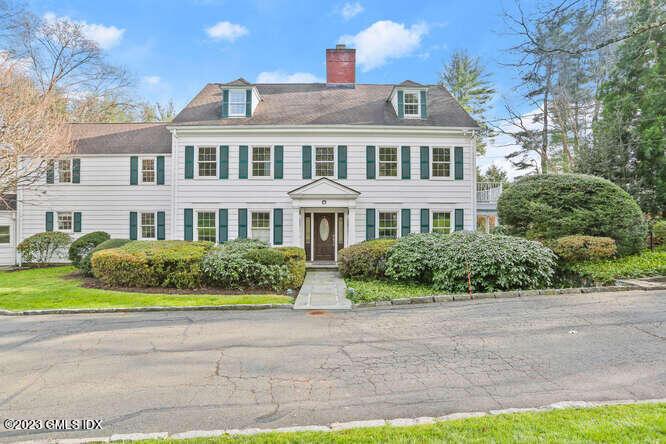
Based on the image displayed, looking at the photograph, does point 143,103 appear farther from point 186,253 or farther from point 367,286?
point 367,286

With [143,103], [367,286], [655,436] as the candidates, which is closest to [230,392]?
[655,436]

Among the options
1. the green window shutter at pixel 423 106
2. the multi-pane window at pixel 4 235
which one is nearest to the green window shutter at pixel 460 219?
the green window shutter at pixel 423 106

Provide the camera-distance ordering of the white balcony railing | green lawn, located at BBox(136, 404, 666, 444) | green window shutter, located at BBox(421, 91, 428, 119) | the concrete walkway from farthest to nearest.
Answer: the white balcony railing → green window shutter, located at BBox(421, 91, 428, 119) → the concrete walkway → green lawn, located at BBox(136, 404, 666, 444)

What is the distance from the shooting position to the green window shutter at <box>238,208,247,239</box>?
14109mm

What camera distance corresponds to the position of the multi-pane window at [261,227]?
46.8 ft

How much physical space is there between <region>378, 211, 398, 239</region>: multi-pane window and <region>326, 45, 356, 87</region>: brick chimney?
783 centimetres

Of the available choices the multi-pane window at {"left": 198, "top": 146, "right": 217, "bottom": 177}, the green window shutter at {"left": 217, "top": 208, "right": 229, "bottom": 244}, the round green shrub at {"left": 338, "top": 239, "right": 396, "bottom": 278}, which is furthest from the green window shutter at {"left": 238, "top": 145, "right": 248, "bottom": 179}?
the round green shrub at {"left": 338, "top": 239, "right": 396, "bottom": 278}

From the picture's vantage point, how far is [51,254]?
48.6 feet

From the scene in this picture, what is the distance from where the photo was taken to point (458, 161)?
563 inches

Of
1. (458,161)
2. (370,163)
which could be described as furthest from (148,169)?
(458,161)

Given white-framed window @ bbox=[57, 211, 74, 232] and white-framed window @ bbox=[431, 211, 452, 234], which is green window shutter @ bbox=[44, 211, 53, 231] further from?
white-framed window @ bbox=[431, 211, 452, 234]

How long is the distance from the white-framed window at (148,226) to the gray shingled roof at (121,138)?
3094mm

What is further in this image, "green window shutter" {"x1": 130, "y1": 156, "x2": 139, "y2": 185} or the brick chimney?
the brick chimney

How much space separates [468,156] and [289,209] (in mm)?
8440
